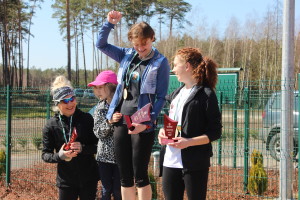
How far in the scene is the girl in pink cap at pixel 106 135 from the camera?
407cm

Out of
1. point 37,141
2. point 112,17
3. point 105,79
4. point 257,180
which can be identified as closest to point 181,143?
point 112,17

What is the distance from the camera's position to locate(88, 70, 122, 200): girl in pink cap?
13.4 ft

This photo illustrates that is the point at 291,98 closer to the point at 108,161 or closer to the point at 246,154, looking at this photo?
the point at 246,154

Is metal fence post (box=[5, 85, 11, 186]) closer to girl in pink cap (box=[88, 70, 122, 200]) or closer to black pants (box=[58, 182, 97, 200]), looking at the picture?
girl in pink cap (box=[88, 70, 122, 200])

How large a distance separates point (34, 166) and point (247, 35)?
103ft

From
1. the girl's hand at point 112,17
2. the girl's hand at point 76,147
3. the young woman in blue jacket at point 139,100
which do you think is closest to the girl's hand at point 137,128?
the young woman in blue jacket at point 139,100

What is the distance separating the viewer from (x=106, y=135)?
4051mm

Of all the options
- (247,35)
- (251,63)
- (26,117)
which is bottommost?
(26,117)

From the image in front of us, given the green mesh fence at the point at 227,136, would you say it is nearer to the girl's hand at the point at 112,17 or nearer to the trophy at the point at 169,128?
A: the girl's hand at the point at 112,17

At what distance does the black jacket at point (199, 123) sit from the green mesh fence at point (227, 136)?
2.53m

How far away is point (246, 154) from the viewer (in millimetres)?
6363

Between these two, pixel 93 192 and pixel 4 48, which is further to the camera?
pixel 4 48

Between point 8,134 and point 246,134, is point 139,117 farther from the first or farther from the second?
point 8,134

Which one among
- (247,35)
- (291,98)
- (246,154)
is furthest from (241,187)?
(247,35)
